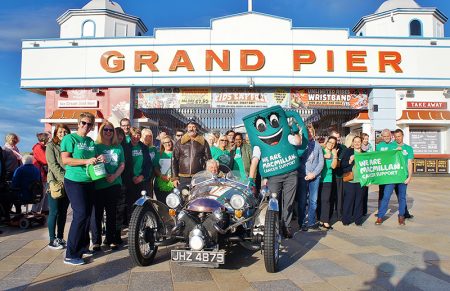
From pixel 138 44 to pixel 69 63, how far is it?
3.96 m

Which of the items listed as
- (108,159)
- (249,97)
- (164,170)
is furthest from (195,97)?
(108,159)

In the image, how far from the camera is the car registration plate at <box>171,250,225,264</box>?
11.3 ft

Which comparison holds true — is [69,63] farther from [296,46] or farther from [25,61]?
[296,46]

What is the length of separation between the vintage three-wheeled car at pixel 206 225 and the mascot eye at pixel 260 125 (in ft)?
3.49

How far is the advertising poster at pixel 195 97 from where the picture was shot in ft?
63.1

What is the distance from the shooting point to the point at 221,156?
600 cm

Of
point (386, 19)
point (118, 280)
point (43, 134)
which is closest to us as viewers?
point (118, 280)

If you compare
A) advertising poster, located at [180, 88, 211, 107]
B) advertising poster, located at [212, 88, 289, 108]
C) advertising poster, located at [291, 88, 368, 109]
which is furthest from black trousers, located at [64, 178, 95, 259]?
advertising poster, located at [291, 88, 368, 109]

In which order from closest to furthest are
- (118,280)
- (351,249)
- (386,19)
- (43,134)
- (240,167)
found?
(118,280), (351,249), (240,167), (43,134), (386,19)

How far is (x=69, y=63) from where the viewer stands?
19.2 meters

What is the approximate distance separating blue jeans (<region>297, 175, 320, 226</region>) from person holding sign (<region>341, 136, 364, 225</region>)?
32.4 inches

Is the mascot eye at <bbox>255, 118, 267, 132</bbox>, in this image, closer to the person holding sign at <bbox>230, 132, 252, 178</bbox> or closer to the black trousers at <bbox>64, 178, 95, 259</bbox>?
the person holding sign at <bbox>230, 132, 252, 178</bbox>

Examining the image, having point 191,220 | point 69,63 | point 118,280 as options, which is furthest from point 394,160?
point 69,63

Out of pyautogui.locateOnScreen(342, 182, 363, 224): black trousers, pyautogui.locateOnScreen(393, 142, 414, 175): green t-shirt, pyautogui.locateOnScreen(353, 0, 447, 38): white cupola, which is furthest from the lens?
pyautogui.locateOnScreen(353, 0, 447, 38): white cupola
